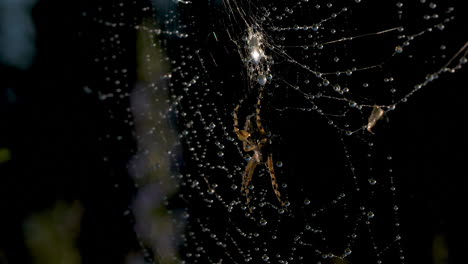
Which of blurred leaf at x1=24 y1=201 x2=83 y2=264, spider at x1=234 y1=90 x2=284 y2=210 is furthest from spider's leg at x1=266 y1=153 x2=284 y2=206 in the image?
blurred leaf at x1=24 y1=201 x2=83 y2=264

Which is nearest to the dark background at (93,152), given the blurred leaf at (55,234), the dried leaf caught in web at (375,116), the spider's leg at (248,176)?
the blurred leaf at (55,234)

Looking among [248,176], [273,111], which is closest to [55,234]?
[248,176]

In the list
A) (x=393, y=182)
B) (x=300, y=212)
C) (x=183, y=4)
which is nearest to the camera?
(x=183, y=4)

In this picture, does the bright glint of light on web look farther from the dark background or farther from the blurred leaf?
the blurred leaf

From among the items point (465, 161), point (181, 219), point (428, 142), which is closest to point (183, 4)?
point (181, 219)

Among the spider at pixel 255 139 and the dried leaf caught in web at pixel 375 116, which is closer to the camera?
the dried leaf caught in web at pixel 375 116

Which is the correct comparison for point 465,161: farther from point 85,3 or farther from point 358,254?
point 85,3

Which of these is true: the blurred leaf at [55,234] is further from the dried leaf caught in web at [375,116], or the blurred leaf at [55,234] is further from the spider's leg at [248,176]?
the dried leaf caught in web at [375,116]
